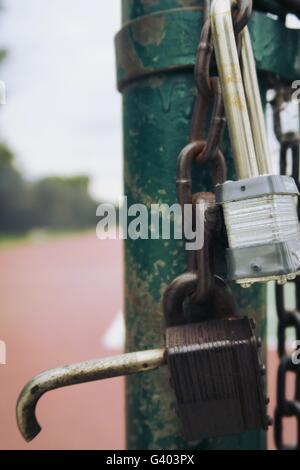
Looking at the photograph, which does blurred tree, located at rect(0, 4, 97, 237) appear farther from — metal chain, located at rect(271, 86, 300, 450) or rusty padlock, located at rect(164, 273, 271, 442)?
rusty padlock, located at rect(164, 273, 271, 442)

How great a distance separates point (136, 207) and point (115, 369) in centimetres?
22

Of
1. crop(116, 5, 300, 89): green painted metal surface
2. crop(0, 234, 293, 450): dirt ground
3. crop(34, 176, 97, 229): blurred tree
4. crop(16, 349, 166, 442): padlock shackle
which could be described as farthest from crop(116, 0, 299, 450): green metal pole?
crop(34, 176, 97, 229): blurred tree

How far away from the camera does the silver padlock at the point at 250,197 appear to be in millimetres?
504

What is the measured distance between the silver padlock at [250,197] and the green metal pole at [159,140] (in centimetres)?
8

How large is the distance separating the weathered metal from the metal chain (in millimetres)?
64

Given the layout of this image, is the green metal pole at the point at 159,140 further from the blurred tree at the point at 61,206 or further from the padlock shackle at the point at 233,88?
the blurred tree at the point at 61,206

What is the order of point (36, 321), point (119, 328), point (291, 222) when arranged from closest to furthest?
1. point (291, 222)
2. point (119, 328)
3. point (36, 321)

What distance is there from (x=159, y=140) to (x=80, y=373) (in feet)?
0.96

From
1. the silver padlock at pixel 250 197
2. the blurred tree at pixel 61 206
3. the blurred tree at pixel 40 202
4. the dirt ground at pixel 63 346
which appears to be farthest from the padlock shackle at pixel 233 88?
the blurred tree at pixel 61 206

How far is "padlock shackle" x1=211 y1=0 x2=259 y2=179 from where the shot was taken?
1.78 feet

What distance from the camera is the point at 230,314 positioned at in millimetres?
592

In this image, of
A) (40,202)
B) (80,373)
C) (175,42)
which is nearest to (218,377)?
(80,373)
